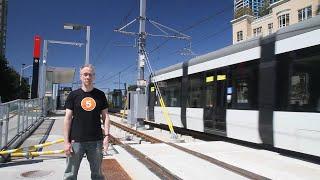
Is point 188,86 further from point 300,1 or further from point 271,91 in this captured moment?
point 300,1

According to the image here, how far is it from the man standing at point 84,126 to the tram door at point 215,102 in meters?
8.86

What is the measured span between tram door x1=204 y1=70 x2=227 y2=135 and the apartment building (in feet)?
117

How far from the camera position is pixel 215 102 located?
14.7 meters

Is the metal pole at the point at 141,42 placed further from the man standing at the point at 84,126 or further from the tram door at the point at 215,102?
the man standing at the point at 84,126

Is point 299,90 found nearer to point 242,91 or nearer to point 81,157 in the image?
point 242,91

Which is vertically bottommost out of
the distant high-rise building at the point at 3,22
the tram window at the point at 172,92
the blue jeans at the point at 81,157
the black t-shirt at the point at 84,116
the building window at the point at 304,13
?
the blue jeans at the point at 81,157

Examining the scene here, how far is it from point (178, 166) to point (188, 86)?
8.77 m

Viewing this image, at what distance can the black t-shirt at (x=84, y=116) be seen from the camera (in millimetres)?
5316

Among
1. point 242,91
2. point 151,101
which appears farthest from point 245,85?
point 151,101

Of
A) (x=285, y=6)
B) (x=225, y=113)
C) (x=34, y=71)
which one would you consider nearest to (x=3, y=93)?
(x=34, y=71)

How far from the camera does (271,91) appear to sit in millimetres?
10992

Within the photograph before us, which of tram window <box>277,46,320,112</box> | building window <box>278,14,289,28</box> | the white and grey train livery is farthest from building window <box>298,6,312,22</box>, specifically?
tram window <box>277,46,320,112</box>

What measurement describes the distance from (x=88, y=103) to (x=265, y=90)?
6906 millimetres

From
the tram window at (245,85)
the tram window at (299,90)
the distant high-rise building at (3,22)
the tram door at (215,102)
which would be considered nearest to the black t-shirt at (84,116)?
the tram window at (299,90)
